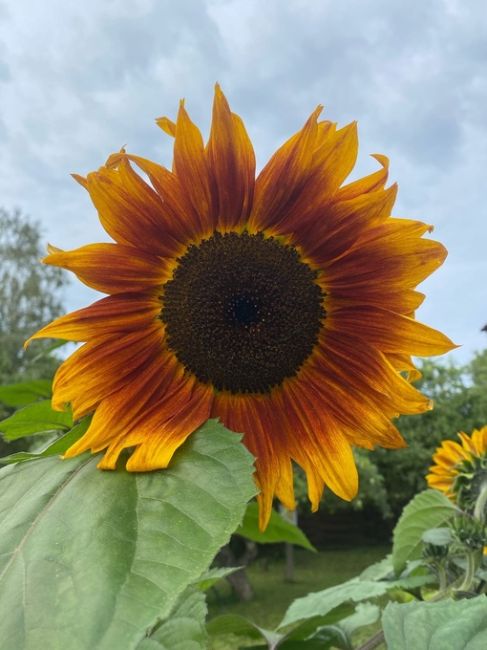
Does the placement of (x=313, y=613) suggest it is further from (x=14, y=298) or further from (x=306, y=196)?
(x=14, y=298)

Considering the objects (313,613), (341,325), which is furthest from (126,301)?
(313,613)

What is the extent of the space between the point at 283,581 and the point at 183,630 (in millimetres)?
14465

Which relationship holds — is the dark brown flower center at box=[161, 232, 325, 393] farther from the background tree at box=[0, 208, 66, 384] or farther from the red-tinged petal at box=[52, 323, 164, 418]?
the background tree at box=[0, 208, 66, 384]

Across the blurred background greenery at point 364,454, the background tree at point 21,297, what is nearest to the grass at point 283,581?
the blurred background greenery at point 364,454

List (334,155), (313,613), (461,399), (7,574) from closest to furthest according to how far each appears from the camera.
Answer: (7,574) < (334,155) < (313,613) < (461,399)

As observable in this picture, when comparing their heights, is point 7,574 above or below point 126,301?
below

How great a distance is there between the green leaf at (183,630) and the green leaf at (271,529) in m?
0.19

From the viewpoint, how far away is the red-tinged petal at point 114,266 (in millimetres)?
591

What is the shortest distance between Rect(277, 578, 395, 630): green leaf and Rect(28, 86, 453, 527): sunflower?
1.19 feet

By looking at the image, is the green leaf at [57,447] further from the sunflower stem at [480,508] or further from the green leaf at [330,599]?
the sunflower stem at [480,508]

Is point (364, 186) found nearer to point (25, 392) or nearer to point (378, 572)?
point (25, 392)

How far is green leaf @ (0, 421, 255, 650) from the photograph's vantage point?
14.7 inches

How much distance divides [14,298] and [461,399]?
34.3ft

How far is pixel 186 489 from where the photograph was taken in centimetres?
48
